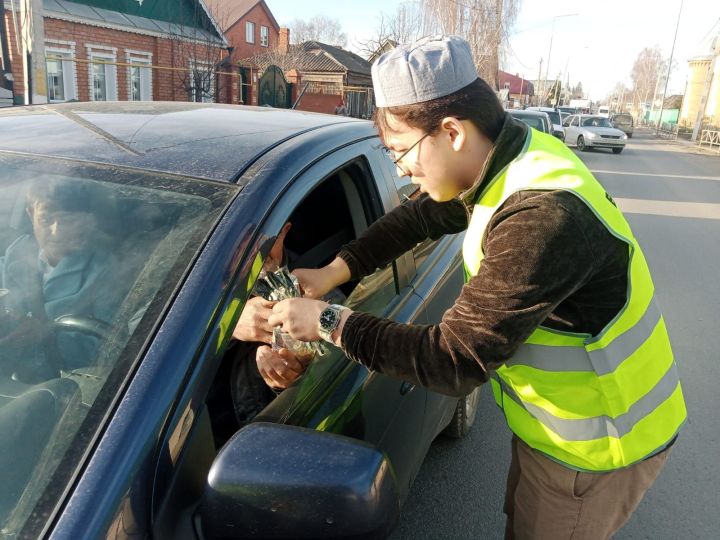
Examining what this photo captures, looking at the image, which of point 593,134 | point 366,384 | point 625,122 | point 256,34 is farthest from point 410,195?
point 256,34

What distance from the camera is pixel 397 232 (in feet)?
6.84

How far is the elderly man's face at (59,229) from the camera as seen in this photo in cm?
152

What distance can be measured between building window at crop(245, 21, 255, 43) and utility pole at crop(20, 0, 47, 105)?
3403 centimetres

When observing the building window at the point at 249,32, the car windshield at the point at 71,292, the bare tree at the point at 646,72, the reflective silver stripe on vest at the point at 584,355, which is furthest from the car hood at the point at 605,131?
the bare tree at the point at 646,72

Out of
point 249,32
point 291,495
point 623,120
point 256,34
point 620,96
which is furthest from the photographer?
point 620,96

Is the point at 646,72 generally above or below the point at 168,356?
above

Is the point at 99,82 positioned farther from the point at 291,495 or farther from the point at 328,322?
the point at 291,495

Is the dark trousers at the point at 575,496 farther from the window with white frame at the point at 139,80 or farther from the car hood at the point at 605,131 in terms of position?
the car hood at the point at 605,131

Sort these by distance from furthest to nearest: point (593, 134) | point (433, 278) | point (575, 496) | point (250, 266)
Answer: point (593, 134) → point (433, 278) → point (575, 496) → point (250, 266)

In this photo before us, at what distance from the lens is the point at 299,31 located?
63844 millimetres

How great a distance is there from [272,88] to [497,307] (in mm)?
15201

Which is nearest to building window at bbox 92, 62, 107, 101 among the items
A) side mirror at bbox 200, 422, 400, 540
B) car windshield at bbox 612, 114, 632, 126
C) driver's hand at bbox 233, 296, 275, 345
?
driver's hand at bbox 233, 296, 275, 345

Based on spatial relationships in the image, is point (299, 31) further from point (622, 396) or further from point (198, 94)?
point (622, 396)

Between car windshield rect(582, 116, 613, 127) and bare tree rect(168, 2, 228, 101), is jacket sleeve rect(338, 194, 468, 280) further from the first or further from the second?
car windshield rect(582, 116, 613, 127)
